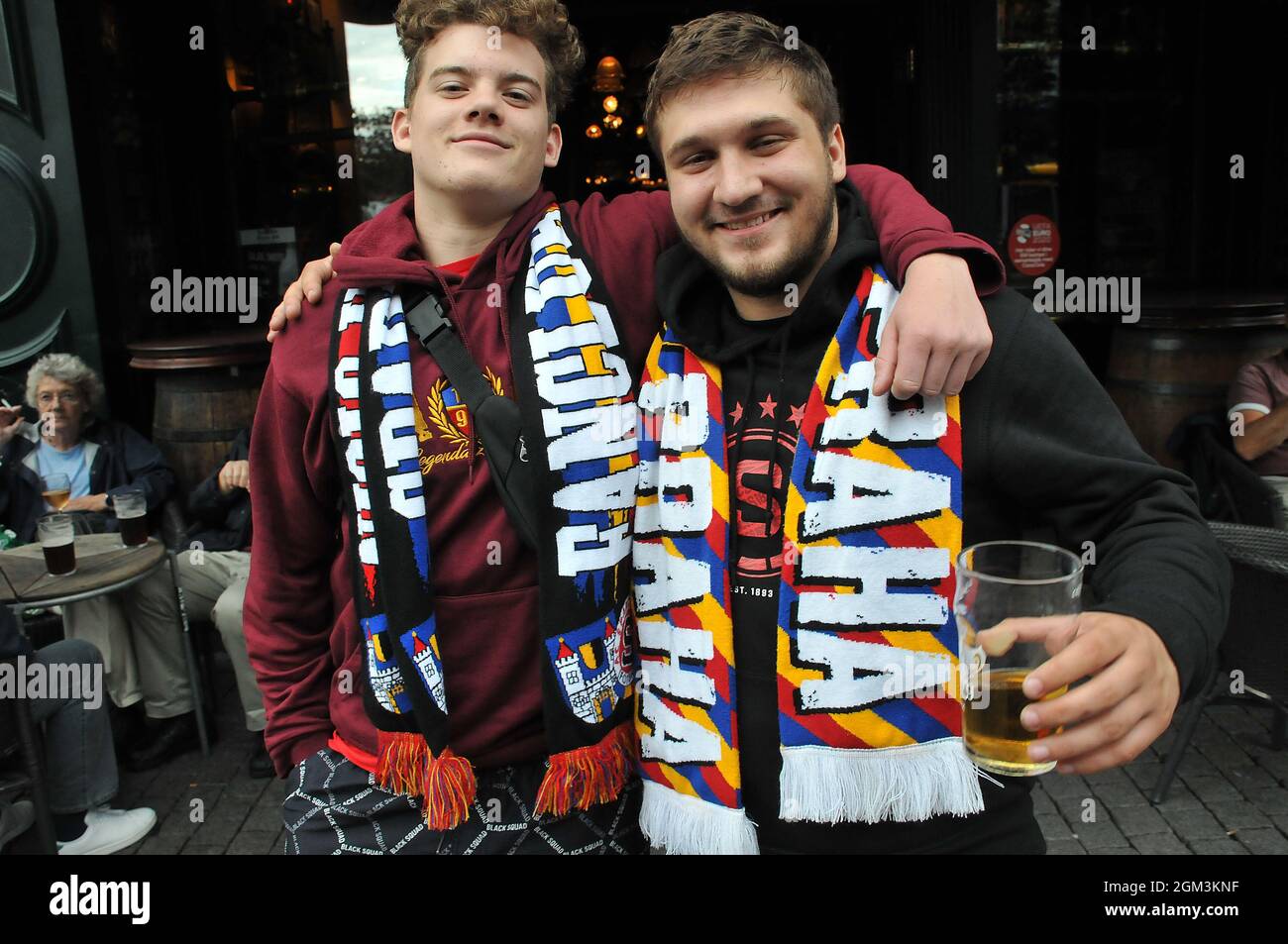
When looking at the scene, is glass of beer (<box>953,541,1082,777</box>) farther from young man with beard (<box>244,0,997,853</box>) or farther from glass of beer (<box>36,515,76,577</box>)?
glass of beer (<box>36,515,76,577</box>)

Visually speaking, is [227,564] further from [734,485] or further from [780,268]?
[780,268]

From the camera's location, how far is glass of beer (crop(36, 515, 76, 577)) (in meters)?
3.46

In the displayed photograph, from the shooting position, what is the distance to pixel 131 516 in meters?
3.80

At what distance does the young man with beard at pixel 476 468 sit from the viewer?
168cm

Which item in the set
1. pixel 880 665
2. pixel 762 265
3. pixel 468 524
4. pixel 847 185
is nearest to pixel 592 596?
pixel 468 524

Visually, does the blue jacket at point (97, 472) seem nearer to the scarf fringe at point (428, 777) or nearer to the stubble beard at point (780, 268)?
the scarf fringe at point (428, 777)

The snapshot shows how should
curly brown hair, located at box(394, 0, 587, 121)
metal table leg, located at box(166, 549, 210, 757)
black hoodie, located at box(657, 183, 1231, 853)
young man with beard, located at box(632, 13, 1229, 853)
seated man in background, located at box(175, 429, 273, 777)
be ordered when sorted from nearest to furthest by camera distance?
black hoodie, located at box(657, 183, 1231, 853)
young man with beard, located at box(632, 13, 1229, 853)
curly brown hair, located at box(394, 0, 587, 121)
seated man in background, located at box(175, 429, 273, 777)
metal table leg, located at box(166, 549, 210, 757)

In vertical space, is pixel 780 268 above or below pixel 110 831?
above

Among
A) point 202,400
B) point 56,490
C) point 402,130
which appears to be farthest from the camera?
point 202,400

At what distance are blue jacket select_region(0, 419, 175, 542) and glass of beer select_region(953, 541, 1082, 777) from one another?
399cm

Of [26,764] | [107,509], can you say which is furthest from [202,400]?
[26,764]

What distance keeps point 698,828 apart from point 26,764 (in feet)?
8.32

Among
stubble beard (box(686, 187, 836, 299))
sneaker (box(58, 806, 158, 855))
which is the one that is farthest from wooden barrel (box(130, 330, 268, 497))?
stubble beard (box(686, 187, 836, 299))

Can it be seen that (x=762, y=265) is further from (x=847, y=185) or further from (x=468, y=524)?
(x=468, y=524)
